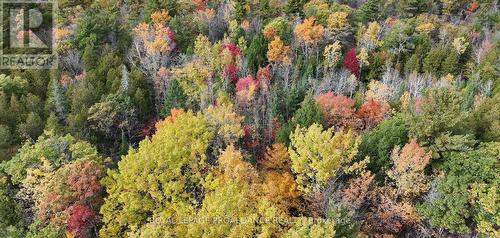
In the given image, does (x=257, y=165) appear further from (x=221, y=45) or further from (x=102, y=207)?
(x=221, y=45)

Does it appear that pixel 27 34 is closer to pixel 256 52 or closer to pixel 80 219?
pixel 256 52

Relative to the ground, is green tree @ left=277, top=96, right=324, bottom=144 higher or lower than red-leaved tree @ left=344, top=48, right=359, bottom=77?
lower

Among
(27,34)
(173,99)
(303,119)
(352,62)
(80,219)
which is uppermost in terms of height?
(27,34)

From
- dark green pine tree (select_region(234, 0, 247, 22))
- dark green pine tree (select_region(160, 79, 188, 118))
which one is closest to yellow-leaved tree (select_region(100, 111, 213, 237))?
dark green pine tree (select_region(160, 79, 188, 118))

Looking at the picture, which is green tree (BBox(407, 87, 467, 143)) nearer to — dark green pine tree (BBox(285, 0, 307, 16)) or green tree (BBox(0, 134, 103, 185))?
green tree (BBox(0, 134, 103, 185))

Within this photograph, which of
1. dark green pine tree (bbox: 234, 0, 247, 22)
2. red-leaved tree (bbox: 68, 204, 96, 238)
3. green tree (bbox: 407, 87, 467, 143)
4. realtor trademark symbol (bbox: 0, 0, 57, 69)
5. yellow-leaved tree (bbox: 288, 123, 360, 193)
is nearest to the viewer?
red-leaved tree (bbox: 68, 204, 96, 238)

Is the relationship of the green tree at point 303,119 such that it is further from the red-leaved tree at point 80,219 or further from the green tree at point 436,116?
the red-leaved tree at point 80,219

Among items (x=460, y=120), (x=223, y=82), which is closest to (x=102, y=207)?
(x=223, y=82)

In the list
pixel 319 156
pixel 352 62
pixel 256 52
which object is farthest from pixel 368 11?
pixel 319 156

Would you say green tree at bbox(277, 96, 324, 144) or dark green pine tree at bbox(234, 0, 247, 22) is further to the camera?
dark green pine tree at bbox(234, 0, 247, 22)
